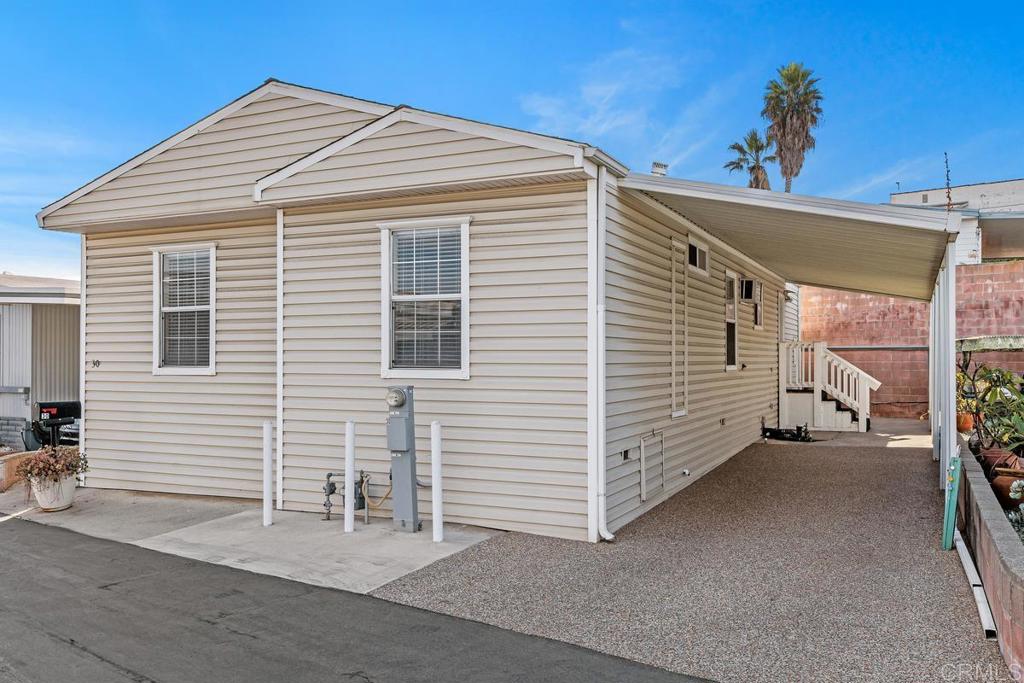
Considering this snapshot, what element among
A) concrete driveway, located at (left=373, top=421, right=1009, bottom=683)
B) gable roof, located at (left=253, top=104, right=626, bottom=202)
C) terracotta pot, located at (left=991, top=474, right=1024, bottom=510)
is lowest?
concrete driveway, located at (left=373, top=421, right=1009, bottom=683)

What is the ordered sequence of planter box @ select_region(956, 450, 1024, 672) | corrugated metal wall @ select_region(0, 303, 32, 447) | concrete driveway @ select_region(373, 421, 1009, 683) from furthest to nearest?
corrugated metal wall @ select_region(0, 303, 32, 447)
concrete driveway @ select_region(373, 421, 1009, 683)
planter box @ select_region(956, 450, 1024, 672)

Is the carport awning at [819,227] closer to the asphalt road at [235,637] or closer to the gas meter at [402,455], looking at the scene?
the gas meter at [402,455]

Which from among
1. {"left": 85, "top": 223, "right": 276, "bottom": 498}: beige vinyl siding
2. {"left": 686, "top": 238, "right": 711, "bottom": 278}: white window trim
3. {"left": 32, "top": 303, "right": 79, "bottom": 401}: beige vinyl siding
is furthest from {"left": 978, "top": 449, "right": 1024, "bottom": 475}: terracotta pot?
{"left": 32, "top": 303, "right": 79, "bottom": 401}: beige vinyl siding

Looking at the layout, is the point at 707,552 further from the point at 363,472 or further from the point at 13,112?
the point at 13,112

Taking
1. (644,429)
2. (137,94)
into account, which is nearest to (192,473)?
(644,429)

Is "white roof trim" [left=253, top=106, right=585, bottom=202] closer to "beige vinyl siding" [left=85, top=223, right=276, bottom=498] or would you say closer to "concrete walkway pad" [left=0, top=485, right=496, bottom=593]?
"beige vinyl siding" [left=85, top=223, right=276, bottom=498]

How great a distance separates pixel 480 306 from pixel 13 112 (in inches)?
488

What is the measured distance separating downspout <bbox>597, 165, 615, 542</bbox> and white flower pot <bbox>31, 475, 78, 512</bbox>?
5.10 m

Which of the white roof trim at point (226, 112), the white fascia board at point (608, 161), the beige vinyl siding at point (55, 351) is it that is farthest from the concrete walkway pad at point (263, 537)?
the beige vinyl siding at point (55, 351)

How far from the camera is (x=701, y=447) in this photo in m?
8.41

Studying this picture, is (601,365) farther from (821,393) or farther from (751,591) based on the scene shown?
(821,393)

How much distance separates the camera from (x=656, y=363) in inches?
274

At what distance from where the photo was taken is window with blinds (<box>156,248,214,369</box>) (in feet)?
24.3

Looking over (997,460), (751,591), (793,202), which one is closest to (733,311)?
(997,460)
